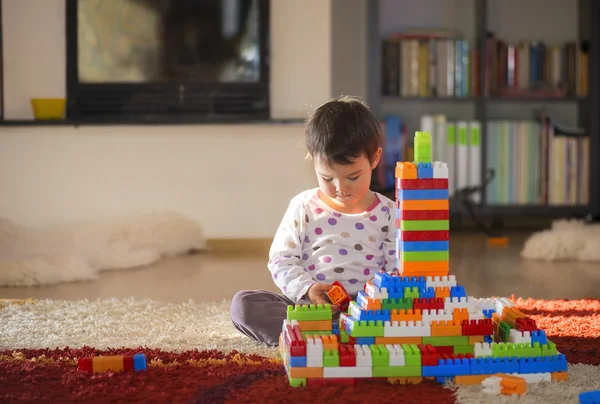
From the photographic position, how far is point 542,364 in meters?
1.49

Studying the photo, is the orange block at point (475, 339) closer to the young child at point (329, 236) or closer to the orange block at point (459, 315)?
the orange block at point (459, 315)

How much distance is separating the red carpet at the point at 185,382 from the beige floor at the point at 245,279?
0.85 metres

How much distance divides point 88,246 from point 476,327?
218cm

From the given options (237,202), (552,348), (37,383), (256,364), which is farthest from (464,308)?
(237,202)

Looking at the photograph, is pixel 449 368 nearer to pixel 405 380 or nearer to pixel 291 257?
pixel 405 380

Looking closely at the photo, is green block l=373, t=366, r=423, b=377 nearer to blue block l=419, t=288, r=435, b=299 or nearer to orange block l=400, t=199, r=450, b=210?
blue block l=419, t=288, r=435, b=299

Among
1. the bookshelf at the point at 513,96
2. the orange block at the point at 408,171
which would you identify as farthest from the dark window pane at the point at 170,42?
the orange block at the point at 408,171

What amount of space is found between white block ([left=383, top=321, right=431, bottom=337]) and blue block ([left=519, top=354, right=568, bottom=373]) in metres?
0.17

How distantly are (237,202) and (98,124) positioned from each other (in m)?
0.70

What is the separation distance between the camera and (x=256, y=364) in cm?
164

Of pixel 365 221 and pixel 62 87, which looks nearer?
pixel 365 221

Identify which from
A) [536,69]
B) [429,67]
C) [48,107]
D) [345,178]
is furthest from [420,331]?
[536,69]

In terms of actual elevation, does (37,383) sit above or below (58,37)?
below

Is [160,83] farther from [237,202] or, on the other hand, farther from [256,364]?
[256,364]
